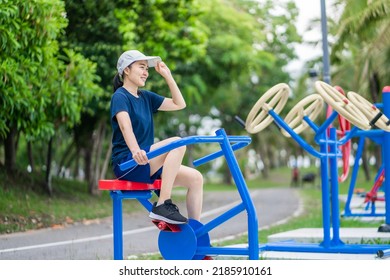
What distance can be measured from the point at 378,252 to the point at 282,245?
1.23 m

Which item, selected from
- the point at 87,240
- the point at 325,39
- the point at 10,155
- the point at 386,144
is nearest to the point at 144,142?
the point at 386,144

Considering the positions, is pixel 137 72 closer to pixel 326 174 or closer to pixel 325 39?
pixel 326 174

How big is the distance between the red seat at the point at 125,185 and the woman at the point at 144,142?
3 cm

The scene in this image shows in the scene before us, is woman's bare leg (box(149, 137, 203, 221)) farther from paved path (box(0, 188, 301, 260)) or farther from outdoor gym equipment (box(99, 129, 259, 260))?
paved path (box(0, 188, 301, 260))

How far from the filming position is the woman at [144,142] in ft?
17.7

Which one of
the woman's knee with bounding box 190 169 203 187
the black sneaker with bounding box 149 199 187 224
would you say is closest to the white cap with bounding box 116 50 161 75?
the woman's knee with bounding box 190 169 203 187

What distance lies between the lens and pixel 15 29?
989cm

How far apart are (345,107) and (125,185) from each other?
→ 2106 mm

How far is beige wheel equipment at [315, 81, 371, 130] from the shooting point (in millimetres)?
6301

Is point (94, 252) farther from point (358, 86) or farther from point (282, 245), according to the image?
point (358, 86)

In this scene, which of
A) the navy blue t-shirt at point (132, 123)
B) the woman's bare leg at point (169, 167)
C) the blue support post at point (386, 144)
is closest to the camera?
the woman's bare leg at point (169, 167)

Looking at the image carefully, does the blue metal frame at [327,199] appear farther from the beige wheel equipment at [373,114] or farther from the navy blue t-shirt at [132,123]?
the navy blue t-shirt at [132,123]

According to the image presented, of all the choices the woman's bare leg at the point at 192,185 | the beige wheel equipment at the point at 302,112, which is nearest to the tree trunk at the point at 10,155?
the beige wheel equipment at the point at 302,112

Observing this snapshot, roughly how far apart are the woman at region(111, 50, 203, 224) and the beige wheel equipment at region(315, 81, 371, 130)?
1372mm
